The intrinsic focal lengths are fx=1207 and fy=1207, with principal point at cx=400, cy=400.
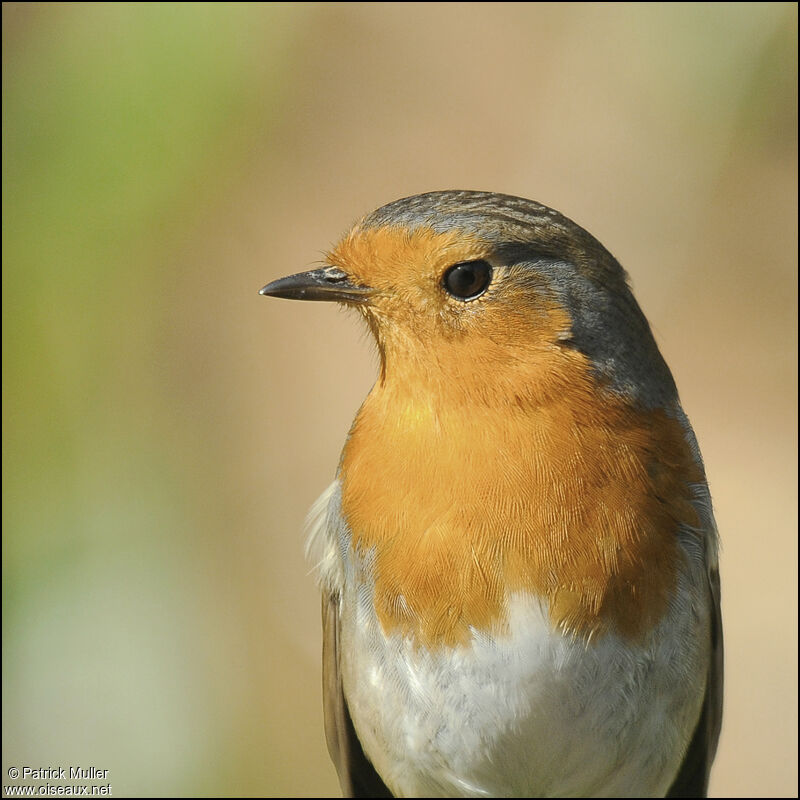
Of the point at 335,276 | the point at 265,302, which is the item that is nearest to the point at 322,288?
the point at 335,276

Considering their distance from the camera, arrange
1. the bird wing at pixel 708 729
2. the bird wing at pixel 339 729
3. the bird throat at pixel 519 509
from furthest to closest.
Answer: the bird wing at pixel 339 729 → the bird wing at pixel 708 729 → the bird throat at pixel 519 509

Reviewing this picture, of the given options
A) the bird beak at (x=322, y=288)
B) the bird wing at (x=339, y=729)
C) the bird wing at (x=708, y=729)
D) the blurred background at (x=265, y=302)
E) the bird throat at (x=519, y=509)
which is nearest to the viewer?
the bird throat at (x=519, y=509)

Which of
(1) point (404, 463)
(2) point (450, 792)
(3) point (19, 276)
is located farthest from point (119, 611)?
(1) point (404, 463)

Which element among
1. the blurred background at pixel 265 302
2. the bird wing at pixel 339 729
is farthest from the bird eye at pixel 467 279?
the blurred background at pixel 265 302

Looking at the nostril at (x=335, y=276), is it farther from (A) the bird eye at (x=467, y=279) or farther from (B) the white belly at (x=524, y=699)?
(B) the white belly at (x=524, y=699)

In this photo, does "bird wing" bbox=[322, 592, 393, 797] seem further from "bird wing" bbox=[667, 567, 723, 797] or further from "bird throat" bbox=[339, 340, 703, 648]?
"bird wing" bbox=[667, 567, 723, 797]

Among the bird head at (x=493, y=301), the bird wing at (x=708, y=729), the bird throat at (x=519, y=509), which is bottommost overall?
the bird wing at (x=708, y=729)

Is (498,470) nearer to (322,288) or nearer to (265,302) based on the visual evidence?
(322,288)

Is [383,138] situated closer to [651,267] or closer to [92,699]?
[651,267]
